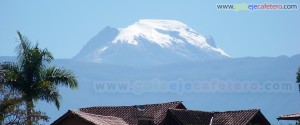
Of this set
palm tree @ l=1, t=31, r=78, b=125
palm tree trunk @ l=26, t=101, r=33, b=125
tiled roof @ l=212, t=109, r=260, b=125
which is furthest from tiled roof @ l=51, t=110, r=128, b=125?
palm tree trunk @ l=26, t=101, r=33, b=125

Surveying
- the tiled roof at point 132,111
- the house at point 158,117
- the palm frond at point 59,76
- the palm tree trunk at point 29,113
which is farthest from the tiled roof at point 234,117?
the palm tree trunk at point 29,113

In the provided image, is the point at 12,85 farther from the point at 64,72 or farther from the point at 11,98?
the point at 11,98

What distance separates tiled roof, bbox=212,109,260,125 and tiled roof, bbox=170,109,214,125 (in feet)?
2.65

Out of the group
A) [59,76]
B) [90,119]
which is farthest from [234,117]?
[59,76]

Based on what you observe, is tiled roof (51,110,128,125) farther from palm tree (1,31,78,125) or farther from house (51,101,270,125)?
palm tree (1,31,78,125)

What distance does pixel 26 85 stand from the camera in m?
49.2

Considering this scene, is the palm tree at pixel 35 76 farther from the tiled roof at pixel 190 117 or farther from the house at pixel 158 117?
the tiled roof at pixel 190 117

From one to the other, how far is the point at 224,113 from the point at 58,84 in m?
18.2

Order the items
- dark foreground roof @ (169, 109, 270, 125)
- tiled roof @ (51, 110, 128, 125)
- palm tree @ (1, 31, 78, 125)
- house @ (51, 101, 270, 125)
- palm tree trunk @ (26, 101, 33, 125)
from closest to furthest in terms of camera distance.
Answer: palm tree trunk @ (26, 101, 33, 125) → palm tree @ (1, 31, 78, 125) → tiled roof @ (51, 110, 128, 125) → house @ (51, 101, 270, 125) → dark foreground roof @ (169, 109, 270, 125)

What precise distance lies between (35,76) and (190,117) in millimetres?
15266

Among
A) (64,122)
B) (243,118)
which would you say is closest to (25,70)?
(64,122)

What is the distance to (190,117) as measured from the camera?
2317 inches

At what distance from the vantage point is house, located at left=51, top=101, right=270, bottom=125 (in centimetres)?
5587

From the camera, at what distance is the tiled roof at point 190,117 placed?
5759 centimetres
